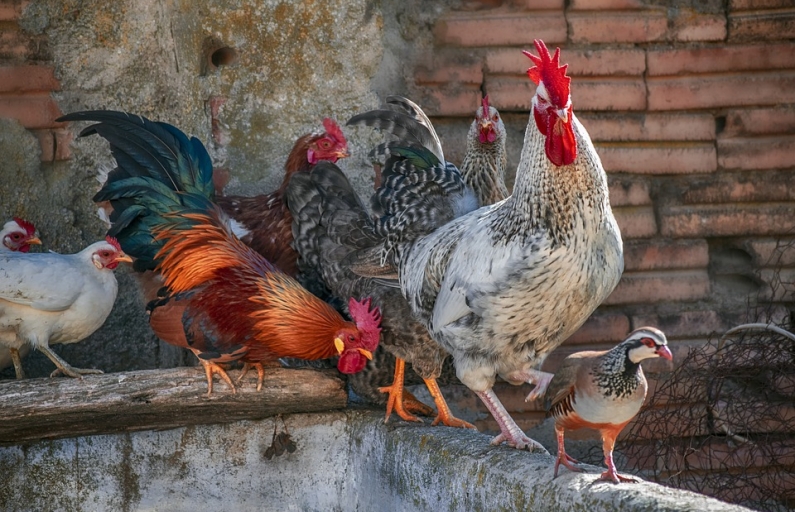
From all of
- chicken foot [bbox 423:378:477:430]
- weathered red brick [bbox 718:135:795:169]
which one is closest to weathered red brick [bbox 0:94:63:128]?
chicken foot [bbox 423:378:477:430]

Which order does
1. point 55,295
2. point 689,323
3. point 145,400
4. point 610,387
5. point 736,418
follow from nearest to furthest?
point 610,387
point 145,400
point 55,295
point 736,418
point 689,323

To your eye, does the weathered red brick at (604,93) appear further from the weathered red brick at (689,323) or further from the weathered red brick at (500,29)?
the weathered red brick at (689,323)

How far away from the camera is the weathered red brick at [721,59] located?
4023mm

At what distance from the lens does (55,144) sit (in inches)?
165

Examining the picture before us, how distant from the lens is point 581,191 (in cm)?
287

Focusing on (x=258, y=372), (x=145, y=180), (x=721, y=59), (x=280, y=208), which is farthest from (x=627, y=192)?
(x=145, y=180)

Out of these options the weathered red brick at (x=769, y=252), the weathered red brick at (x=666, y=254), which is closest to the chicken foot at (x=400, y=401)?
the weathered red brick at (x=666, y=254)

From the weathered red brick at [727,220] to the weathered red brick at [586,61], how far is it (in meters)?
0.63

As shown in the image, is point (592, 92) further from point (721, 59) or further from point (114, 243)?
point (114, 243)

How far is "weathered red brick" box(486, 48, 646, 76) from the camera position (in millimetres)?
4043

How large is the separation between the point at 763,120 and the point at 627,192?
25.1 inches

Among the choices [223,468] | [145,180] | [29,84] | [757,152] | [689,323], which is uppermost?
[29,84]

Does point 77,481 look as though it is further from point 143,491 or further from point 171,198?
point 171,198

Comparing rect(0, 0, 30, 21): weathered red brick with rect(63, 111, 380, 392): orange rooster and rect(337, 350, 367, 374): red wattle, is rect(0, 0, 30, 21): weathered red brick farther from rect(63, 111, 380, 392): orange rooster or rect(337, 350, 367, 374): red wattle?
Answer: rect(337, 350, 367, 374): red wattle
